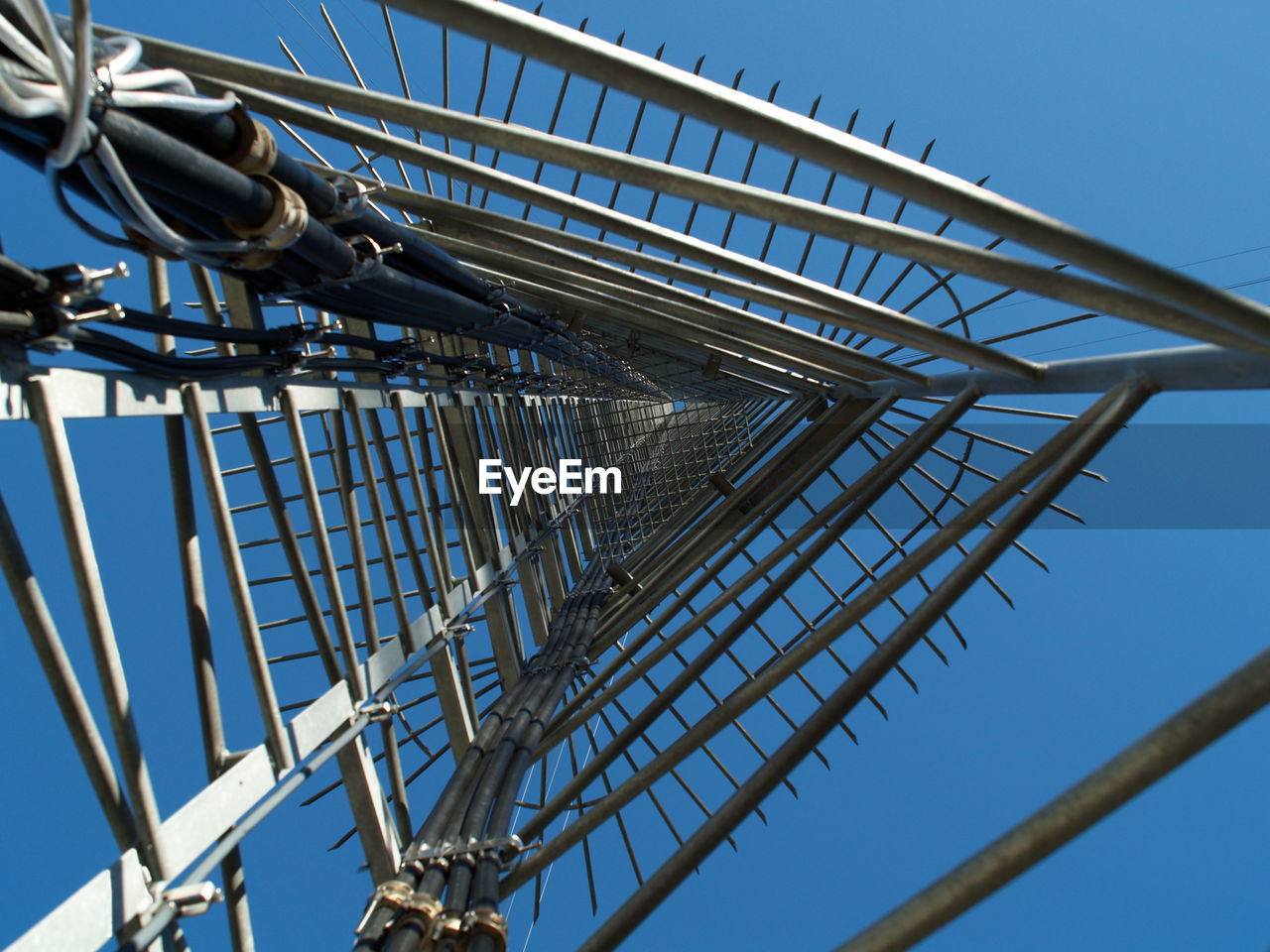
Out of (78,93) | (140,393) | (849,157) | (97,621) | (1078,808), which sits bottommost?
(1078,808)

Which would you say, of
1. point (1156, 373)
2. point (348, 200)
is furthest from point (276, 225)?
point (1156, 373)

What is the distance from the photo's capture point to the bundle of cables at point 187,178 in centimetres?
212

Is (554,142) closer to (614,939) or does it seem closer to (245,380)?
(245,380)

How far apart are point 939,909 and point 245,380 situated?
3965 millimetres

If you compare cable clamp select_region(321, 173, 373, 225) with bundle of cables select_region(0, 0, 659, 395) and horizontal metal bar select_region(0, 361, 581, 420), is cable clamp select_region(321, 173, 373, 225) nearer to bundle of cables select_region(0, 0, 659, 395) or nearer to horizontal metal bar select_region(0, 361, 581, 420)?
bundle of cables select_region(0, 0, 659, 395)

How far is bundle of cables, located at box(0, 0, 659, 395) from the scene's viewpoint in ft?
6.97

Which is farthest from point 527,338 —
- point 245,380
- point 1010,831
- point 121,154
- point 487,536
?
point 1010,831

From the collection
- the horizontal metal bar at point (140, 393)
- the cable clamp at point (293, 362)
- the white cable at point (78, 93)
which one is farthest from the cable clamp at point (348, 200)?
the white cable at point (78, 93)

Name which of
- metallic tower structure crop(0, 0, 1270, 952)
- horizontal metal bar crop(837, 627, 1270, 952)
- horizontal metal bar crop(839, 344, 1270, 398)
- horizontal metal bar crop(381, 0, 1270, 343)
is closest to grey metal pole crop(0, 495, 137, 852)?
metallic tower structure crop(0, 0, 1270, 952)

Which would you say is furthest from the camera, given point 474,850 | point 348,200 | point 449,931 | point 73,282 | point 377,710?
point 377,710

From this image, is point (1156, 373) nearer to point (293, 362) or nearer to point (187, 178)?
point (187, 178)

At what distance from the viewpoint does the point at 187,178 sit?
2.80m

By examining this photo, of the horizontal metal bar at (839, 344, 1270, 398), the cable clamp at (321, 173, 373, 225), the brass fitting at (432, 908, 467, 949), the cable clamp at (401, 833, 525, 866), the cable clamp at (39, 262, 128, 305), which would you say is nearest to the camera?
the cable clamp at (39, 262, 128, 305)

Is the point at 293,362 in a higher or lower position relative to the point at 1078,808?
higher
